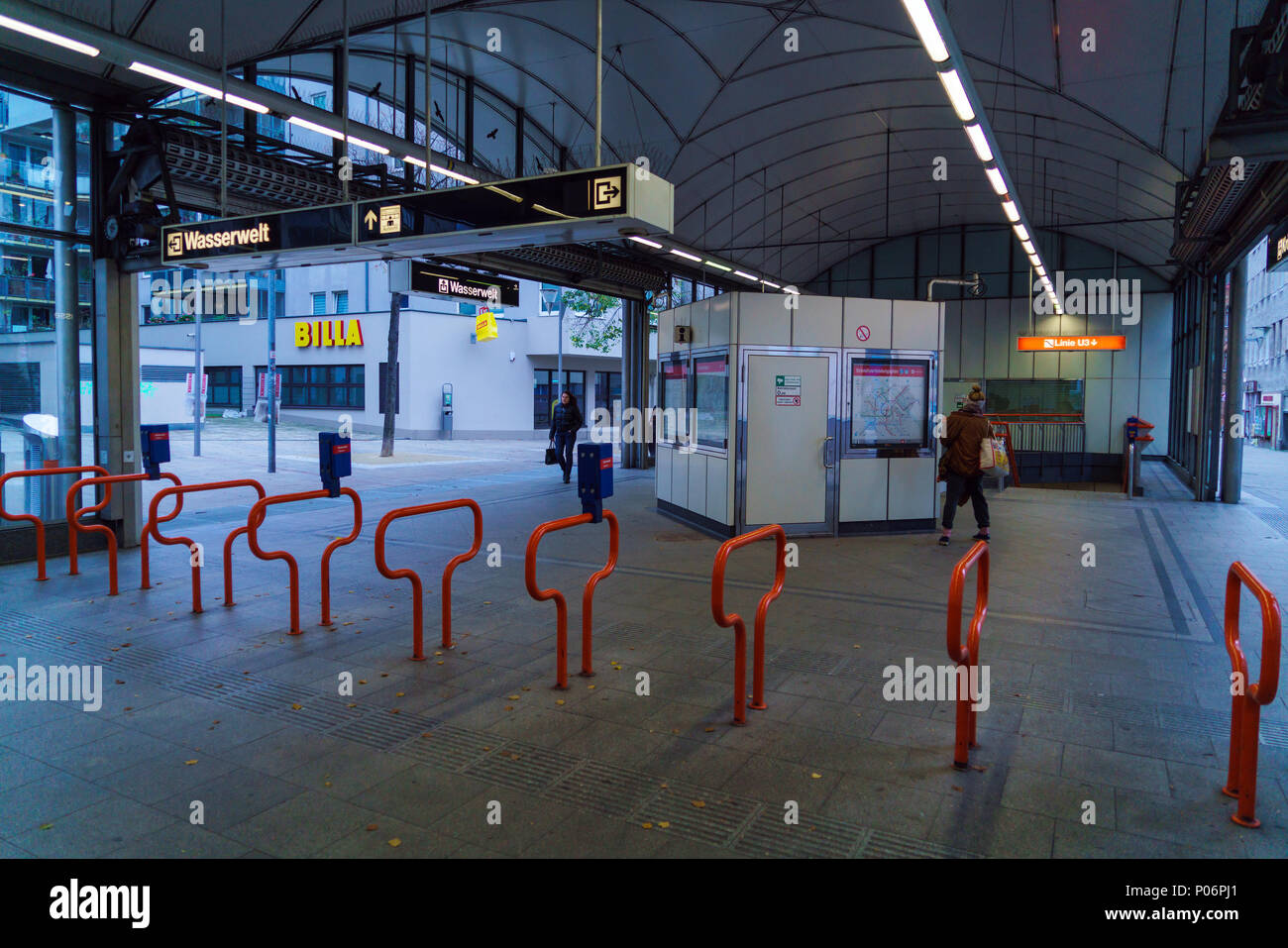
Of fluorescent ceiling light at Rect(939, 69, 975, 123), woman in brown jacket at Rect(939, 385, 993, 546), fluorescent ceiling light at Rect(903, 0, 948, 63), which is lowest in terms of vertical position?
woman in brown jacket at Rect(939, 385, 993, 546)

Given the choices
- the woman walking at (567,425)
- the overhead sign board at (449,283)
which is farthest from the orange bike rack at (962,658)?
the woman walking at (567,425)

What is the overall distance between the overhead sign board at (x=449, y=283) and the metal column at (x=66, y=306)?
3.51 metres

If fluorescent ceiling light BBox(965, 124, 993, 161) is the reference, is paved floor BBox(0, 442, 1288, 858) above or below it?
below

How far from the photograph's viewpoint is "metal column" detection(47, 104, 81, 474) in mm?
8805

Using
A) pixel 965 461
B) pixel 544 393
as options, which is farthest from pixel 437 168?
pixel 544 393

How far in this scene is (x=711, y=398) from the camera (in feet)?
34.0

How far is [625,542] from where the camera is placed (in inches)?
390

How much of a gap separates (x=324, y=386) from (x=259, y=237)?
1113 inches

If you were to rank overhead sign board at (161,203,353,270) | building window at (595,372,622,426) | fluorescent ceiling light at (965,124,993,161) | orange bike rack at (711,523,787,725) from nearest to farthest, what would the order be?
orange bike rack at (711,523,787,725), overhead sign board at (161,203,353,270), fluorescent ceiling light at (965,124,993,161), building window at (595,372,622,426)

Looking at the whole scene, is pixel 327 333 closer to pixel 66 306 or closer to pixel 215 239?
pixel 66 306
